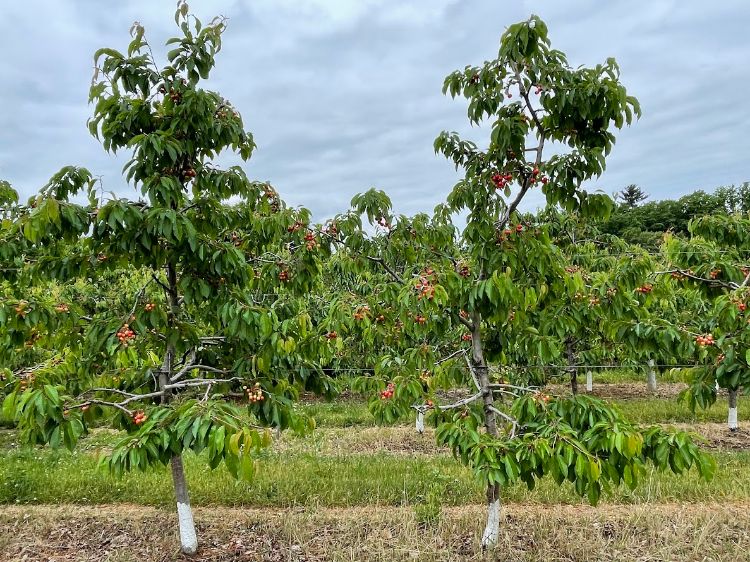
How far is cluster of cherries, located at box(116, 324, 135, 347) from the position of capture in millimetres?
3193

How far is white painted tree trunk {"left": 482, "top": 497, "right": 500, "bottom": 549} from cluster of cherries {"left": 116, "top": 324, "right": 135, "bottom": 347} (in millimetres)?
2831

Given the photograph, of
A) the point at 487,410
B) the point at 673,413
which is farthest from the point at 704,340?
the point at 673,413

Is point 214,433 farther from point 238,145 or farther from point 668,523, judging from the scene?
point 668,523

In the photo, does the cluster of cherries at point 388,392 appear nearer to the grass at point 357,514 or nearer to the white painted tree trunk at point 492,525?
the grass at point 357,514

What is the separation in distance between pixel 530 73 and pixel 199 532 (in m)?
4.64

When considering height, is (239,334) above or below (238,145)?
below

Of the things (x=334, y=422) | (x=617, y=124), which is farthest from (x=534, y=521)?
(x=334, y=422)

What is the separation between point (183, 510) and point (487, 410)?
8.31 feet

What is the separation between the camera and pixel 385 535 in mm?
4414

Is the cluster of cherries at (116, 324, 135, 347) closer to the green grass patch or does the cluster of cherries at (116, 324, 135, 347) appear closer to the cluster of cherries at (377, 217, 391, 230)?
the cluster of cherries at (377, 217, 391, 230)

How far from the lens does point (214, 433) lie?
2.38m

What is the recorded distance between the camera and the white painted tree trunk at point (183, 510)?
160 inches

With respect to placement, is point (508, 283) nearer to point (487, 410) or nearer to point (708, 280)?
point (487, 410)

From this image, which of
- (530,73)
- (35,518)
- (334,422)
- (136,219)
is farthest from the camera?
(334,422)
